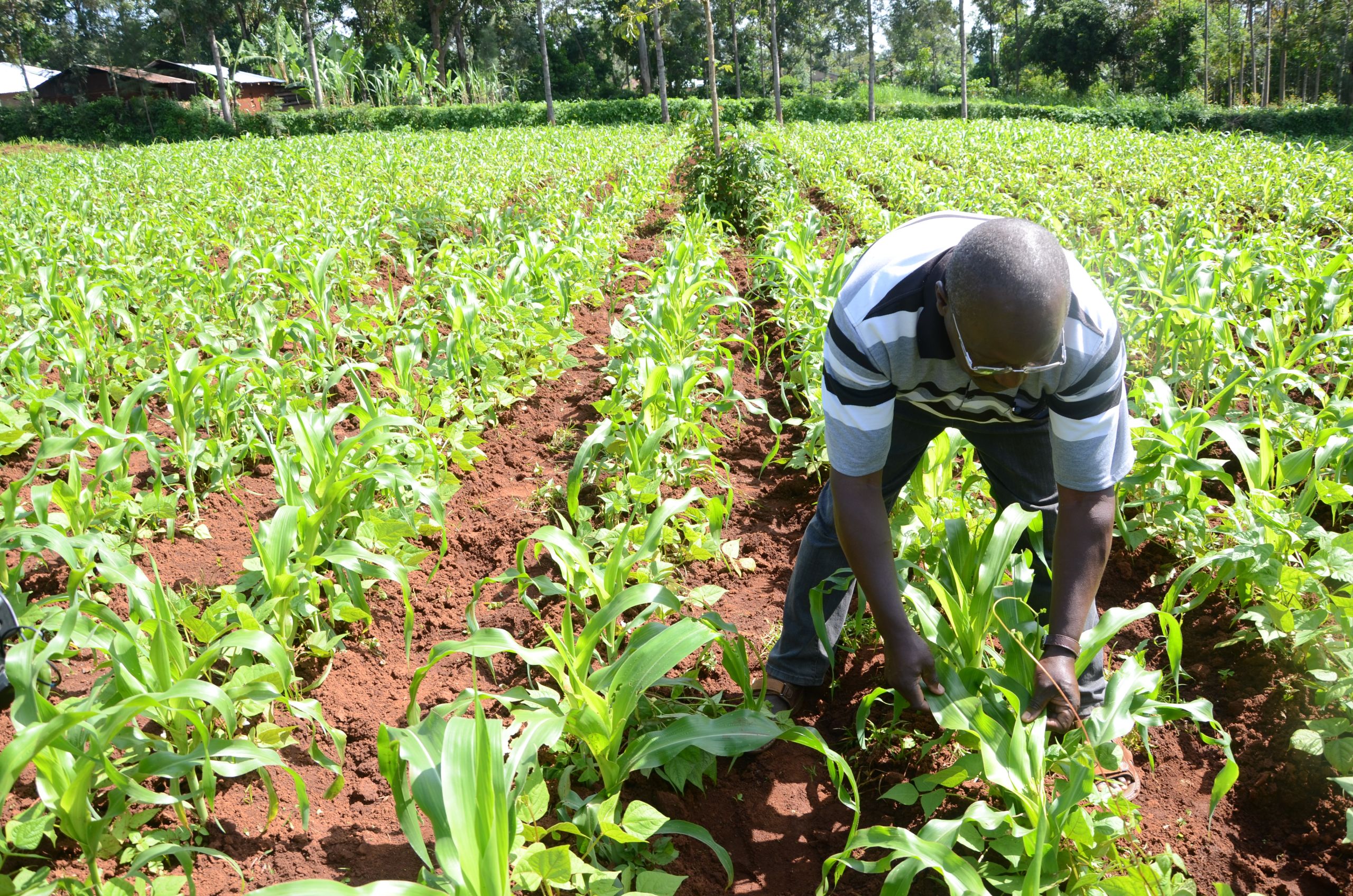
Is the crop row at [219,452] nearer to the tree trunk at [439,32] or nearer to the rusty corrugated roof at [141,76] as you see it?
the tree trunk at [439,32]

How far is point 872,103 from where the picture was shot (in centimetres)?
3072

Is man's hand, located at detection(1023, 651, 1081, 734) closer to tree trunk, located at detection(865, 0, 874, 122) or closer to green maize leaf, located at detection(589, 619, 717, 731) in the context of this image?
green maize leaf, located at detection(589, 619, 717, 731)

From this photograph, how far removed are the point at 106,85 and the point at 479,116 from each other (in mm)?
29959

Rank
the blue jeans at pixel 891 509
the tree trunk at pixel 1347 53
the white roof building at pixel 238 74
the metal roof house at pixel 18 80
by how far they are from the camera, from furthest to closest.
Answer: the metal roof house at pixel 18 80
the white roof building at pixel 238 74
the tree trunk at pixel 1347 53
the blue jeans at pixel 891 509

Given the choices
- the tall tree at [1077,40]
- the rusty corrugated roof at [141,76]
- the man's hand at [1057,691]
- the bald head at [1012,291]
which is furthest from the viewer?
the rusty corrugated roof at [141,76]

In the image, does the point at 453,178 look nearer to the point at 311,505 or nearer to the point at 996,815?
the point at 311,505

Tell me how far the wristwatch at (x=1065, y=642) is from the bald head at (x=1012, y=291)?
646mm

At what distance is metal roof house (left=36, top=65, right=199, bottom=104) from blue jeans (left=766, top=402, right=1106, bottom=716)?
52344 millimetres

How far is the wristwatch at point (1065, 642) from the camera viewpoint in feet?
5.76

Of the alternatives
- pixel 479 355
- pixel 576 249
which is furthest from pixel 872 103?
pixel 479 355

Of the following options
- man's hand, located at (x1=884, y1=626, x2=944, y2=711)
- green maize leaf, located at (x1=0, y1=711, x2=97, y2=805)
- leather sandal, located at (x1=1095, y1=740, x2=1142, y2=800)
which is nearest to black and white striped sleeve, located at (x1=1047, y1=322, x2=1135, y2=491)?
man's hand, located at (x1=884, y1=626, x2=944, y2=711)

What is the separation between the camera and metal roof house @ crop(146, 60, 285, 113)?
46.0 metres

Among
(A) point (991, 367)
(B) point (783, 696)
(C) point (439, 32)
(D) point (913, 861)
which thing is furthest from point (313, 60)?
(D) point (913, 861)

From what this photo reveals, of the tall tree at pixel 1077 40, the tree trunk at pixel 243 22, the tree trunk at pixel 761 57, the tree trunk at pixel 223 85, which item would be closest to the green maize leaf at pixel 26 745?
the tree trunk at pixel 223 85
